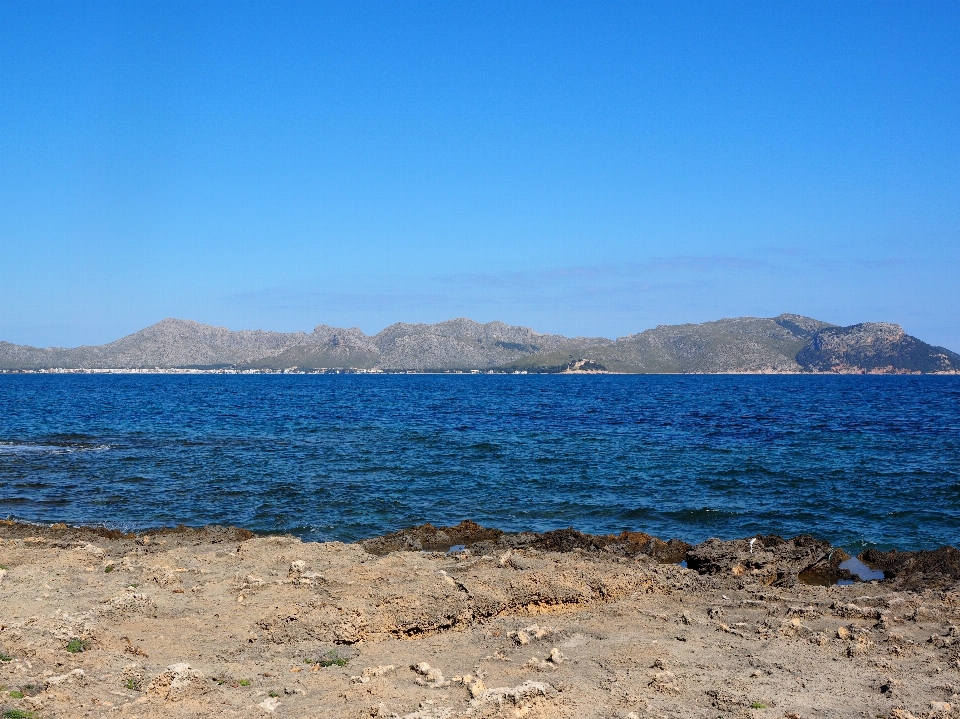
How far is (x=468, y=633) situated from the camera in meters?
13.1

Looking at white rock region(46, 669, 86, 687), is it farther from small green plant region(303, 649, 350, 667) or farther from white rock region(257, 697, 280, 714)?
small green plant region(303, 649, 350, 667)

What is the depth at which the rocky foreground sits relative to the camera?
33.5 feet

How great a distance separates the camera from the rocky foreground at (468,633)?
1021 centimetres

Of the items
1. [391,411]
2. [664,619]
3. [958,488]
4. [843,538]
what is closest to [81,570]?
[664,619]

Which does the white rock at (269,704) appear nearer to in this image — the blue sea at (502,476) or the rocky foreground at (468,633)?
the rocky foreground at (468,633)

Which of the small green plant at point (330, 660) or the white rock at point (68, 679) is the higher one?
the white rock at point (68, 679)

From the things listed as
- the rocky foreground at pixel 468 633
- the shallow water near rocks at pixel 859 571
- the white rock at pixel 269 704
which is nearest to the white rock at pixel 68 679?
the rocky foreground at pixel 468 633

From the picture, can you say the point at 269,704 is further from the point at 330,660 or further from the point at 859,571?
the point at 859,571

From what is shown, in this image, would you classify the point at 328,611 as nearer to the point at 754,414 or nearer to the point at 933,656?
the point at 933,656

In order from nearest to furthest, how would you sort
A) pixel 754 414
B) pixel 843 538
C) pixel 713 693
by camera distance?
pixel 713 693 < pixel 843 538 < pixel 754 414

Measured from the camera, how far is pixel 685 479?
3322 centimetres

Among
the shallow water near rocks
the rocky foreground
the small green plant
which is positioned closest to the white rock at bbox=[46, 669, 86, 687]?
the rocky foreground

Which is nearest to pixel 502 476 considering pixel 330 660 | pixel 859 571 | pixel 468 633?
pixel 859 571

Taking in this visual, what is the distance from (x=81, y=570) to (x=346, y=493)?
14.2m
